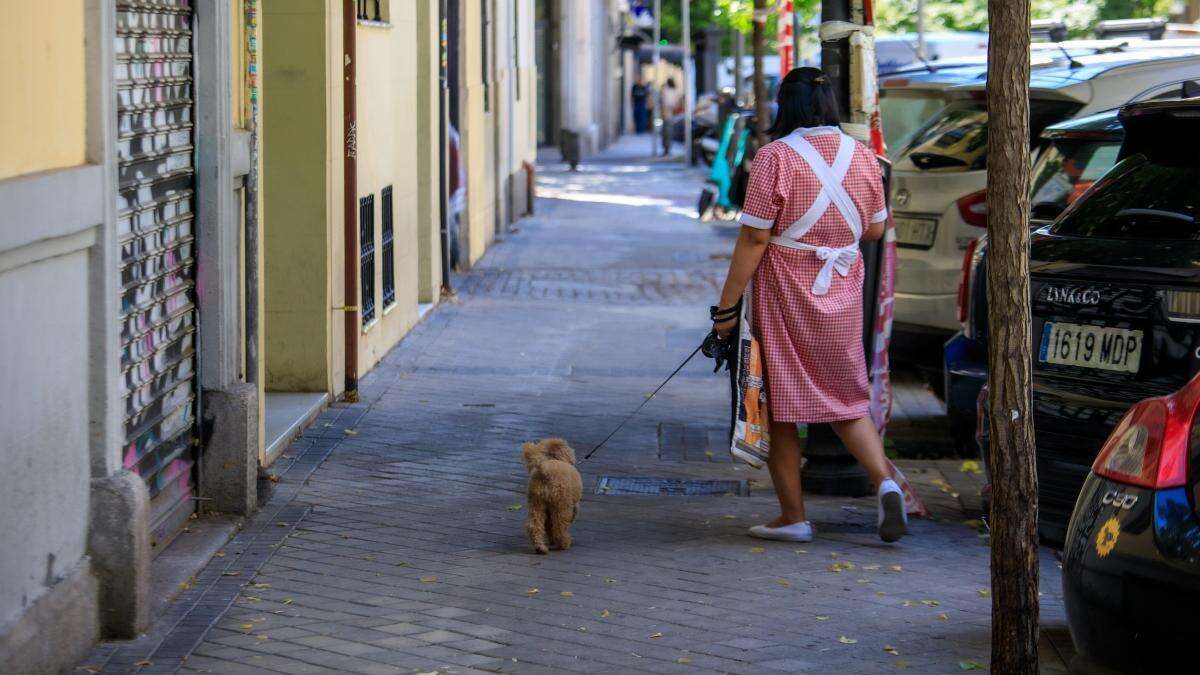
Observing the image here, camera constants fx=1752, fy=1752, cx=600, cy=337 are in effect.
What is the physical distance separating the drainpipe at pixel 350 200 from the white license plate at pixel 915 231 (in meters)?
3.19

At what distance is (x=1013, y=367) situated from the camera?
4.59 meters

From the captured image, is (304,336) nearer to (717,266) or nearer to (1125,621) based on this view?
(1125,621)

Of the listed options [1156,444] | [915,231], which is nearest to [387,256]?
[915,231]

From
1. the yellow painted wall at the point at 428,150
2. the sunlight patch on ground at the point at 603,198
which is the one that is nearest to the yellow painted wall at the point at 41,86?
the yellow painted wall at the point at 428,150

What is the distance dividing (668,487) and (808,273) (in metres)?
1.66

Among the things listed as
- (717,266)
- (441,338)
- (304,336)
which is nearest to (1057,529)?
(304,336)

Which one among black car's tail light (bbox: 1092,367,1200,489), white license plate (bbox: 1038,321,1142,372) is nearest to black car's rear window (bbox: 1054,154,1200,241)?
white license plate (bbox: 1038,321,1142,372)

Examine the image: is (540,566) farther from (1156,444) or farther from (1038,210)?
(1038,210)

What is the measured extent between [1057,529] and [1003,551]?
132 centimetres

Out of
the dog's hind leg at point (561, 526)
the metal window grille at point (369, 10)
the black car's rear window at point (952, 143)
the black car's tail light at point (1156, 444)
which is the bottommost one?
the dog's hind leg at point (561, 526)

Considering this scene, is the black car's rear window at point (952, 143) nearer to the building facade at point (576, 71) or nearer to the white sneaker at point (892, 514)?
the white sneaker at point (892, 514)

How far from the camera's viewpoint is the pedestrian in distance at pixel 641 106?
55438mm

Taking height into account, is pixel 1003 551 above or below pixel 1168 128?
below

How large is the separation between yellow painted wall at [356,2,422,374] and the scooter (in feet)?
33.0
